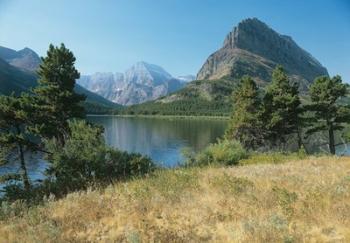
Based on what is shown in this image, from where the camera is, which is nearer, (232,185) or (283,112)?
(232,185)

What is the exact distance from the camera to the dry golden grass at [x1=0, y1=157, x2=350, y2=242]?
6535 mm

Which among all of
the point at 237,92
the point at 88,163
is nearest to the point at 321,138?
the point at 237,92

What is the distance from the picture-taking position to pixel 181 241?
629 cm

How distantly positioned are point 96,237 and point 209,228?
2397 millimetres

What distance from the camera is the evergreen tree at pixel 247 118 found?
135ft

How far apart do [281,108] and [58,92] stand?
25269 millimetres

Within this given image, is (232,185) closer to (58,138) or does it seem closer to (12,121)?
(12,121)

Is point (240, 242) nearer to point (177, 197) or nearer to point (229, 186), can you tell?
point (177, 197)

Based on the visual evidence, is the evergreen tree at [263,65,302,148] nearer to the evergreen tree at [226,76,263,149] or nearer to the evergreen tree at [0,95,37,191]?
the evergreen tree at [226,76,263,149]

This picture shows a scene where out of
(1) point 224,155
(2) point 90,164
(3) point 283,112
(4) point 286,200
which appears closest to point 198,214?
(4) point 286,200

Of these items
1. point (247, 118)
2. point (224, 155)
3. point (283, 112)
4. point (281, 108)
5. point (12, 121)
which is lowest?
point (224, 155)

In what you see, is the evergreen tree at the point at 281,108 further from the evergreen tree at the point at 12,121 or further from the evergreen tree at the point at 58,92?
the evergreen tree at the point at 12,121

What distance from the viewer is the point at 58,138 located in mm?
29516

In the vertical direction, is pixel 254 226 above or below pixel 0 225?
above
